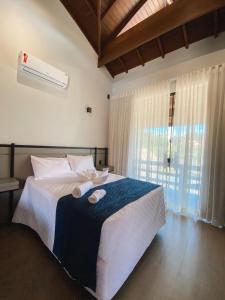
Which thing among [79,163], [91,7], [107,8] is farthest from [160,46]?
[79,163]

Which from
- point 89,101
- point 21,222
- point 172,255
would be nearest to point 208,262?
point 172,255

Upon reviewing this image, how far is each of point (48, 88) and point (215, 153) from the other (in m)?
3.07

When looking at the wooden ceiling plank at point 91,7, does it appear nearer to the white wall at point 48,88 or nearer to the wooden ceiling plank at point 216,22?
the white wall at point 48,88

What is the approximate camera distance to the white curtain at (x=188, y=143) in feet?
8.40

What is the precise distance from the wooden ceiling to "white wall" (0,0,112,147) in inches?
13.4

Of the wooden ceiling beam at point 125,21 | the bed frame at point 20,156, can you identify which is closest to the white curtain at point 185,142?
the wooden ceiling beam at point 125,21

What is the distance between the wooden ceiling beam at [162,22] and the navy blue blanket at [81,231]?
106 inches

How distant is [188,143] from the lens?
266cm

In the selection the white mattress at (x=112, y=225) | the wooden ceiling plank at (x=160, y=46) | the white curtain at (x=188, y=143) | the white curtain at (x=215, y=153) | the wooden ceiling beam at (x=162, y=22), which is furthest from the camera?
the wooden ceiling plank at (x=160, y=46)

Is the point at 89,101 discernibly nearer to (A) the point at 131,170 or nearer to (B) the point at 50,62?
(B) the point at 50,62

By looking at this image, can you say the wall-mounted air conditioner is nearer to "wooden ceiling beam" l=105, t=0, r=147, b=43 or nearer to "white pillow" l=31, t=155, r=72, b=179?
"white pillow" l=31, t=155, r=72, b=179

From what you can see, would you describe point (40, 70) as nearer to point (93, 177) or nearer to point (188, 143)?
point (93, 177)

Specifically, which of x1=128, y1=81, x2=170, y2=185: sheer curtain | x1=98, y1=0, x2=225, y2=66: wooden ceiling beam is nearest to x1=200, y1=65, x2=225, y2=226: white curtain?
x1=128, y1=81, x2=170, y2=185: sheer curtain

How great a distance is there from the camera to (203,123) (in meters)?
2.54
